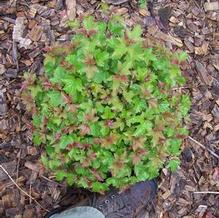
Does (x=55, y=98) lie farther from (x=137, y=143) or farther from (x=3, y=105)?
(x=3, y=105)

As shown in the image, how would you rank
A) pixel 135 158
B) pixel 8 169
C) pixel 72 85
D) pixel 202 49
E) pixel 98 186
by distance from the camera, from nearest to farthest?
pixel 72 85, pixel 135 158, pixel 98 186, pixel 8 169, pixel 202 49

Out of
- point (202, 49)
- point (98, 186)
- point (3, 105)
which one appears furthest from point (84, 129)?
point (202, 49)

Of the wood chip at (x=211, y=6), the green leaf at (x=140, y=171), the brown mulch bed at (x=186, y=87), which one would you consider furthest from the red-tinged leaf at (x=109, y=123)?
the wood chip at (x=211, y=6)

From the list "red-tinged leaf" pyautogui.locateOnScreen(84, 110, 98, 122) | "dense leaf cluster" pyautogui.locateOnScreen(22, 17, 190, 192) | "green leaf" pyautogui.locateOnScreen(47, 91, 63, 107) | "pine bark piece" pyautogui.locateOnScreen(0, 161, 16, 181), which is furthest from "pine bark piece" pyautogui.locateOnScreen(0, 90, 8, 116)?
"red-tinged leaf" pyautogui.locateOnScreen(84, 110, 98, 122)

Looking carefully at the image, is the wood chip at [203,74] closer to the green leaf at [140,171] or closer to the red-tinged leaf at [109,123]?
the green leaf at [140,171]

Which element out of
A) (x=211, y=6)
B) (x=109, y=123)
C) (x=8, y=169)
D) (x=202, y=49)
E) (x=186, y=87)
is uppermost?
(x=109, y=123)

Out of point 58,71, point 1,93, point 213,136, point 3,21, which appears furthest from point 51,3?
point 213,136

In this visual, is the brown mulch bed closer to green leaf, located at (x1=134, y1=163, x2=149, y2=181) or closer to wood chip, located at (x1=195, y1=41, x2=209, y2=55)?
wood chip, located at (x1=195, y1=41, x2=209, y2=55)
